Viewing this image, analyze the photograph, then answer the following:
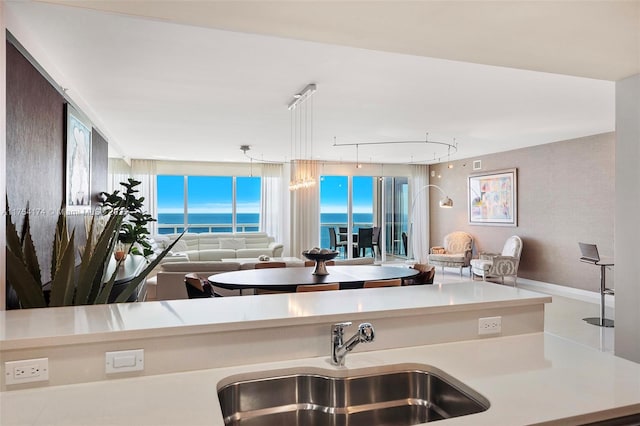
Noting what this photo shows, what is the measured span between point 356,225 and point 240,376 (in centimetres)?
938

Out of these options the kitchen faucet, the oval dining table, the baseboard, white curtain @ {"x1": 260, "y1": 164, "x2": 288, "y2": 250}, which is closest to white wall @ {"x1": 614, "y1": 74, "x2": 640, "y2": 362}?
the oval dining table

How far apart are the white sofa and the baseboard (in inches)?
192

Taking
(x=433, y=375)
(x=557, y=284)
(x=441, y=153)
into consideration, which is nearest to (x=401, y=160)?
(x=441, y=153)

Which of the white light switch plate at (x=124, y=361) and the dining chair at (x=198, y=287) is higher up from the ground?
the white light switch plate at (x=124, y=361)

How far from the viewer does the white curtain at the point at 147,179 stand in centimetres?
934

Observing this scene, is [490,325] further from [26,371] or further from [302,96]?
[302,96]

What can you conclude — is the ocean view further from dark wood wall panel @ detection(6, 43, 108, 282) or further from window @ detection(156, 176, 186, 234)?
dark wood wall panel @ detection(6, 43, 108, 282)

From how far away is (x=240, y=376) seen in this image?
1369 mm

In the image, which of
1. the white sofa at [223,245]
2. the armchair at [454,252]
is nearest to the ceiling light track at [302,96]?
the white sofa at [223,245]

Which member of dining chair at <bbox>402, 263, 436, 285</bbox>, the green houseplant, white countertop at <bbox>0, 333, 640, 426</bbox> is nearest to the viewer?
white countertop at <bbox>0, 333, 640, 426</bbox>

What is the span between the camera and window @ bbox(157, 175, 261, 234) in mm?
9992

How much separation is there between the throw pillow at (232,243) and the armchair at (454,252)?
4.19m

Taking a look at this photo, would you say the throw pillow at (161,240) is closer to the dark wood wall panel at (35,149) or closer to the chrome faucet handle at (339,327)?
the dark wood wall panel at (35,149)

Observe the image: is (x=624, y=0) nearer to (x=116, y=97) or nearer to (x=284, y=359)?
(x=284, y=359)
